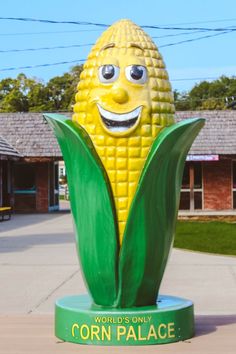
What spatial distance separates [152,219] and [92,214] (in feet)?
1.63

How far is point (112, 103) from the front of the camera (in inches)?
250

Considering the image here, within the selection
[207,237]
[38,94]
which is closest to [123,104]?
[207,237]

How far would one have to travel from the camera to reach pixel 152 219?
20.2 feet

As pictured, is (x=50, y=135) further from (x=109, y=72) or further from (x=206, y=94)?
(x=206, y=94)

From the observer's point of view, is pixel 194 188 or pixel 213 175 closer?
pixel 213 175

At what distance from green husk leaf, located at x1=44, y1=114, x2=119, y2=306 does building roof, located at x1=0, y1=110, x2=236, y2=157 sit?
23.5 meters

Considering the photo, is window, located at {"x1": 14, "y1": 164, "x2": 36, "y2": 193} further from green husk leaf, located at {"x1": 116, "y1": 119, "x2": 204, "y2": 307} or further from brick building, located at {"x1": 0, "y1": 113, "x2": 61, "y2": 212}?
green husk leaf, located at {"x1": 116, "y1": 119, "x2": 204, "y2": 307}

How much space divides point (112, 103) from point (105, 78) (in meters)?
0.24

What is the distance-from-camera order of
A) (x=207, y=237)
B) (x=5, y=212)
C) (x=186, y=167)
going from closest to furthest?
(x=207, y=237), (x=5, y=212), (x=186, y=167)

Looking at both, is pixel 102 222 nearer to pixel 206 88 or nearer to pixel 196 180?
pixel 196 180

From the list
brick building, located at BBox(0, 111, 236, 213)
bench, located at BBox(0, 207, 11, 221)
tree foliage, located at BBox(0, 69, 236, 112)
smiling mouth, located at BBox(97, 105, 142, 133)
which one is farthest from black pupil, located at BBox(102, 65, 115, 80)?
tree foliage, located at BBox(0, 69, 236, 112)

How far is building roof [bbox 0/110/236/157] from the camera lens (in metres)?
30.1

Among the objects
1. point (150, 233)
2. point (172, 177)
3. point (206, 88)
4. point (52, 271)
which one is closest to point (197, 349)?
point (150, 233)

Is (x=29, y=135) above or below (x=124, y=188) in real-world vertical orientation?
above
